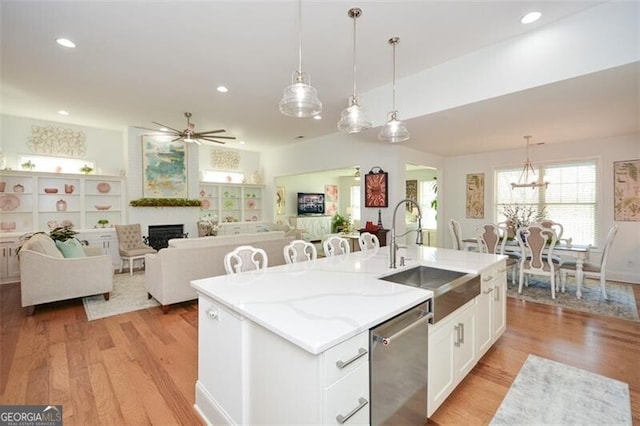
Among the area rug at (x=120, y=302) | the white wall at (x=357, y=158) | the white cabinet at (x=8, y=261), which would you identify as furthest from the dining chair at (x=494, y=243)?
the white cabinet at (x=8, y=261)

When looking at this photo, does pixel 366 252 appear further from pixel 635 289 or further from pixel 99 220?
pixel 99 220

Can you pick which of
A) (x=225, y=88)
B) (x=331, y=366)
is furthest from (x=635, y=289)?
(x=225, y=88)

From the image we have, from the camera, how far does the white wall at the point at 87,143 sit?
18.2ft

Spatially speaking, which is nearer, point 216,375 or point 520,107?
point 216,375

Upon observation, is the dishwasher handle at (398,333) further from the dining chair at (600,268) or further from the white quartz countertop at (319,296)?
the dining chair at (600,268)

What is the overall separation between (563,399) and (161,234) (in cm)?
746

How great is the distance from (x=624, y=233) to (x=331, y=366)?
667cm

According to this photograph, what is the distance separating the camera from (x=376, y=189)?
19.3 ft

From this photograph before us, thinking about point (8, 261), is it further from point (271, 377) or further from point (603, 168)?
point (603, 168)

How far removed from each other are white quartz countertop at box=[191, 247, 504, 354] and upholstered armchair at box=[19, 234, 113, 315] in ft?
10.4

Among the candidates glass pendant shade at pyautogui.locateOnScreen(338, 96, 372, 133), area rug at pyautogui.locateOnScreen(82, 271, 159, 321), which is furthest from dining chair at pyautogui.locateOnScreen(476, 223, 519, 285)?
area rug at pyautogui.locateOnScreen(82, 271, 159, 321)

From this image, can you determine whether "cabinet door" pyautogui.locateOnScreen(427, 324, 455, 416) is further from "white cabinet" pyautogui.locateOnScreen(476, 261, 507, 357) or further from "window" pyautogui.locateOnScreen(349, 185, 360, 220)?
"window" pyautogui.locateOnScreen(349, 185, 360, 220)

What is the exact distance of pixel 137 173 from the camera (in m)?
6.55

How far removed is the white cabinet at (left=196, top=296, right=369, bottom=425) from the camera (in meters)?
1.16
